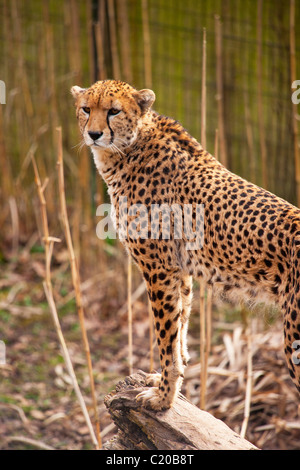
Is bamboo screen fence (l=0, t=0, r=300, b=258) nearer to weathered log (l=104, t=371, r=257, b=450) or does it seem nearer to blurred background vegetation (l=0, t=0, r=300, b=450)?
blurred background vegetation (l=0, t=0, r=300, b=450)

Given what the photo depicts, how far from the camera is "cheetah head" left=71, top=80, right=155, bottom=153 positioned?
279 cm

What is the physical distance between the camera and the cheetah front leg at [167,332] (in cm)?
294

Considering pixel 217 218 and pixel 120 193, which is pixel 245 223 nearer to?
pixel 217 218

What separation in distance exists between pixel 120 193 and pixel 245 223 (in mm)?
683

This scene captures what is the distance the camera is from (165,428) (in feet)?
9.43

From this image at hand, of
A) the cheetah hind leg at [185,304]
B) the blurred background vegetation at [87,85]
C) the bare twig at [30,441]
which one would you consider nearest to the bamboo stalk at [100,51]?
the blurred background vegetation at [87,85]

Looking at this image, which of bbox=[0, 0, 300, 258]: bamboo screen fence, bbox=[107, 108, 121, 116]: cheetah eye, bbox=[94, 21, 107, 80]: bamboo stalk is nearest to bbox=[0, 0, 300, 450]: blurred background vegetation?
bbox=[0, 0, 300, 258]: bamboo screen fence

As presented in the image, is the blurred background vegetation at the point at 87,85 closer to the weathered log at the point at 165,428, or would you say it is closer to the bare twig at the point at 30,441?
the bare twig at the point at 30,441

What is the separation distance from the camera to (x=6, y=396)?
4.52m

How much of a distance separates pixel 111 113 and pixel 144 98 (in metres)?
0.20

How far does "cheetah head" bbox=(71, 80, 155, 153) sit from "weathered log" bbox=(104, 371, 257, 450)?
1149 mm

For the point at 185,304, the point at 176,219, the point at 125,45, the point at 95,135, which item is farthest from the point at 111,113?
the point at 125,45

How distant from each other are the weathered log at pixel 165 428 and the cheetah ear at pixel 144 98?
130 centimetres
